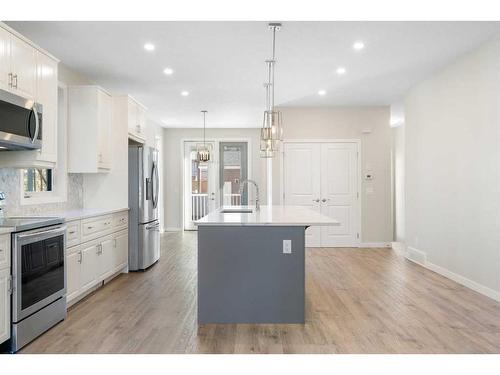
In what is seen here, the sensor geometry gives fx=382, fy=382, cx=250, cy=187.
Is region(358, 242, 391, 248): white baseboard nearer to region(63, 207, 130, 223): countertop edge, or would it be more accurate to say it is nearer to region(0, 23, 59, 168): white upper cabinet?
region(63, 207, 130, 223): countertop edge

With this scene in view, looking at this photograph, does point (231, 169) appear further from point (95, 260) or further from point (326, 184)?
point (95, 260)

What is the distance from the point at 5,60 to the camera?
2.91m

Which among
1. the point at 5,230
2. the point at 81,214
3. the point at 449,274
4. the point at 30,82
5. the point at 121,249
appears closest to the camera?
the point at 5,230

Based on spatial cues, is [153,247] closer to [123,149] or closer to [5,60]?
[123,149]

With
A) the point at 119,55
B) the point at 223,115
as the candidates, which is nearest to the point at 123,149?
the point at 119,55

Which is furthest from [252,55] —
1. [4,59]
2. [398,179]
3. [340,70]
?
[398,179]

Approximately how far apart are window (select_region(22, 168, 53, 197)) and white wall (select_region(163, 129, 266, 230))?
17.2ft

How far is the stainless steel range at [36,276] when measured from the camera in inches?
104

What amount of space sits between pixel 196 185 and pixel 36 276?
6.93 metres

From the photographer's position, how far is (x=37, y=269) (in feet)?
9.43

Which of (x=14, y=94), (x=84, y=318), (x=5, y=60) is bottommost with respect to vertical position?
(x=84, y=318)

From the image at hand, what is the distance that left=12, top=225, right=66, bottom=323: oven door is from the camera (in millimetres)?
2650

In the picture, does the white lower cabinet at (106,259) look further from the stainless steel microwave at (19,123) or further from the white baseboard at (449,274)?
the white baseboard at (449,274)
